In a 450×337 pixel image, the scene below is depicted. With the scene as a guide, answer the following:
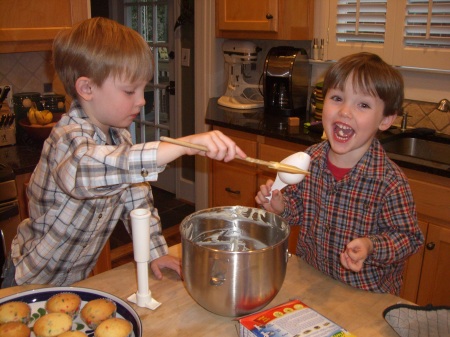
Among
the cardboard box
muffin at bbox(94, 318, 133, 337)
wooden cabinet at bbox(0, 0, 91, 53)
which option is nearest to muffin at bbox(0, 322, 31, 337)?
muffin at bbox(94, 318, 133, 337)

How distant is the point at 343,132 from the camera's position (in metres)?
1.27

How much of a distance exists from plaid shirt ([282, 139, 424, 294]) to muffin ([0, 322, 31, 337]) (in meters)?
0.72

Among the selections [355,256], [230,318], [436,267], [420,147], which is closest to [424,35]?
[420,147]

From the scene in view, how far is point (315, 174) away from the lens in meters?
1.35

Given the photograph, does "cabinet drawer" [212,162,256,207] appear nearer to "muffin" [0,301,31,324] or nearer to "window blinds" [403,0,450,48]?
"window blinds" [403,0,450,48]

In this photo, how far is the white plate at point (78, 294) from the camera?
2.92 feet

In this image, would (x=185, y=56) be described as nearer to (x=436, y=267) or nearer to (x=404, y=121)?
(x=404, y=121)

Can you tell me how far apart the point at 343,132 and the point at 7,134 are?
5.80 ft

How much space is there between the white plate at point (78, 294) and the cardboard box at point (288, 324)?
7.9 inches

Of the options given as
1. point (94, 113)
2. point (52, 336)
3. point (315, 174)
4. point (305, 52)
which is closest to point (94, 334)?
point (52, 336)

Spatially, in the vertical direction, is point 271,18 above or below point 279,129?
above

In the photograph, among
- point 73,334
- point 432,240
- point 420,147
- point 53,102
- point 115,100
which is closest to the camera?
point 73,334

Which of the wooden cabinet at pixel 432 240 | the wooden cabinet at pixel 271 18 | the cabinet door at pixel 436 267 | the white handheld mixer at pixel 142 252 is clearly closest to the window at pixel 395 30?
the wooden cabinet at pixel 271 18

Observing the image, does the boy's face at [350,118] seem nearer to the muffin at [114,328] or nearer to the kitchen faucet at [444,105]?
the muffin at [114,328]
